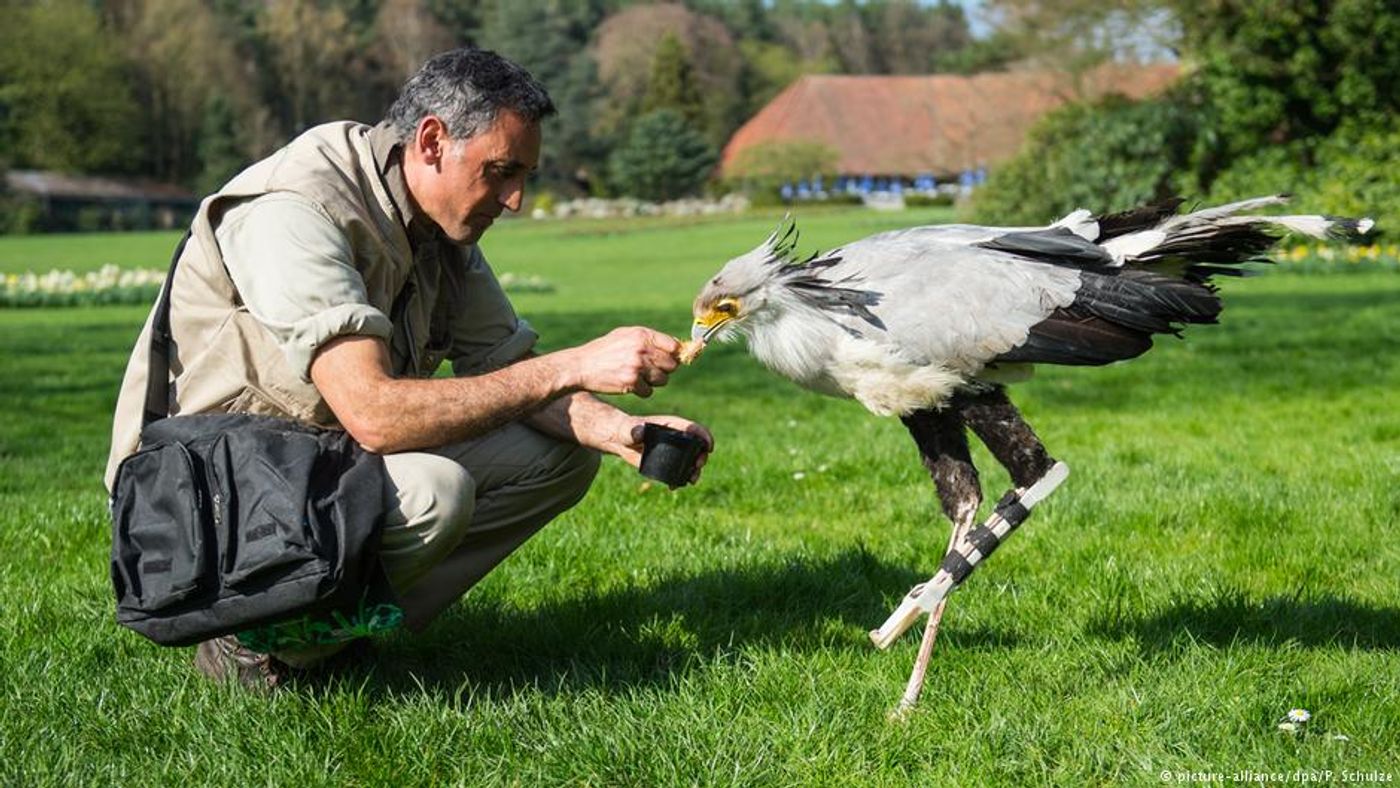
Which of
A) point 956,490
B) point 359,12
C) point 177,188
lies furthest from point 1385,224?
point 359,12

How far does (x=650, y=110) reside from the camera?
240ft

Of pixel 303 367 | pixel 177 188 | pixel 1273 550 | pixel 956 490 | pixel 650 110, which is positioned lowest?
pixel 177 188

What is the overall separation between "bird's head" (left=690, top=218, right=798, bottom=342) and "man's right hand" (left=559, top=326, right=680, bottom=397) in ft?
1.13

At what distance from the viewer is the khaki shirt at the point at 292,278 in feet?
11.5

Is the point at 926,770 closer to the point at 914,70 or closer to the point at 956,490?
the point at 956,490

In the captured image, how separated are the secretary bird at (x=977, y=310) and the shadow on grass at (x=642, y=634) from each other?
648 millimetres

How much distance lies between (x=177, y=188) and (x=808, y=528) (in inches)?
2920

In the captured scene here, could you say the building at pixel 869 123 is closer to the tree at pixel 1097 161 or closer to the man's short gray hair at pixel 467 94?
the tree at pixel 1097 161

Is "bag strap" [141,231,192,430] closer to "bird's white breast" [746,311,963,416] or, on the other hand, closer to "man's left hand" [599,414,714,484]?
"man's left hand" [599,414,714,484]

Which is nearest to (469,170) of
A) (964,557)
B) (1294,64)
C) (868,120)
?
(964,557)

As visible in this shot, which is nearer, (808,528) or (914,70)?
(808,528)

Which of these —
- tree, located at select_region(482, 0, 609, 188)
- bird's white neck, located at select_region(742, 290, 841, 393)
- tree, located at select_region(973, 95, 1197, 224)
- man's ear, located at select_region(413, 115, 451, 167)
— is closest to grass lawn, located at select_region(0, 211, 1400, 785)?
bird's white neck, located at select_region(742, 290, 841, 393)

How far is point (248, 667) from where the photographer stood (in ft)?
13.0

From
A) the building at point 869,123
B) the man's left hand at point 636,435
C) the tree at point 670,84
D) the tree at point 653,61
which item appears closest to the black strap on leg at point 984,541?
the man's left hand at point 636,435
